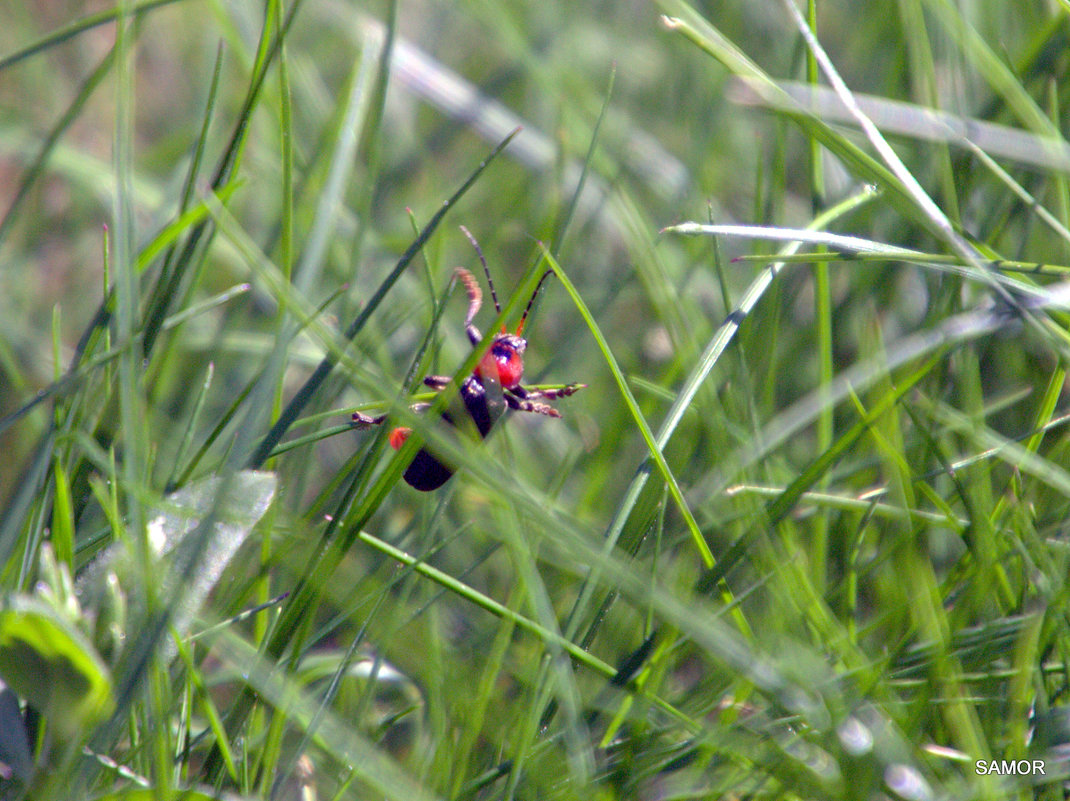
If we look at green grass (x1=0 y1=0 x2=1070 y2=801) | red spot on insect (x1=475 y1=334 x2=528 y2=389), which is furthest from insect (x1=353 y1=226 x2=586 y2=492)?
green grass (x1=0 y1=0 x2=1070 y2=801)

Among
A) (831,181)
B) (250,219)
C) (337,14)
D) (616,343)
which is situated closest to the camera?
(616,343)

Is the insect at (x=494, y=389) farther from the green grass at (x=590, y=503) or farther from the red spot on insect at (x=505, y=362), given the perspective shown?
the green grass at (x=590, y=503)

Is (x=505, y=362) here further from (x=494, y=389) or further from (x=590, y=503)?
(x=590, y=503)

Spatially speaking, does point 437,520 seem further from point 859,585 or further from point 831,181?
point 831,181

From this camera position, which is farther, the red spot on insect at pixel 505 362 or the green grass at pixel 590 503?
the red spot on insect at pixel 505 362

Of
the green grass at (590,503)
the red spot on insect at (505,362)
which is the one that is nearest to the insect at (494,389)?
the red spot on insect at (505,362)

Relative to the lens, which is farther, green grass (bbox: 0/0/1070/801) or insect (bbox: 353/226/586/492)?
insect (bbox: 353/226/586/492)

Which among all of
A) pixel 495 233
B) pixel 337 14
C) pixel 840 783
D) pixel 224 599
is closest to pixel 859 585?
pixel 840 783

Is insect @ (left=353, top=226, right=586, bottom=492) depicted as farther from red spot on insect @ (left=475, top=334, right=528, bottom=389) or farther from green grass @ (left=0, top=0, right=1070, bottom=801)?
green grass @ (left=0, top=0, right=1070, bottom=801)
